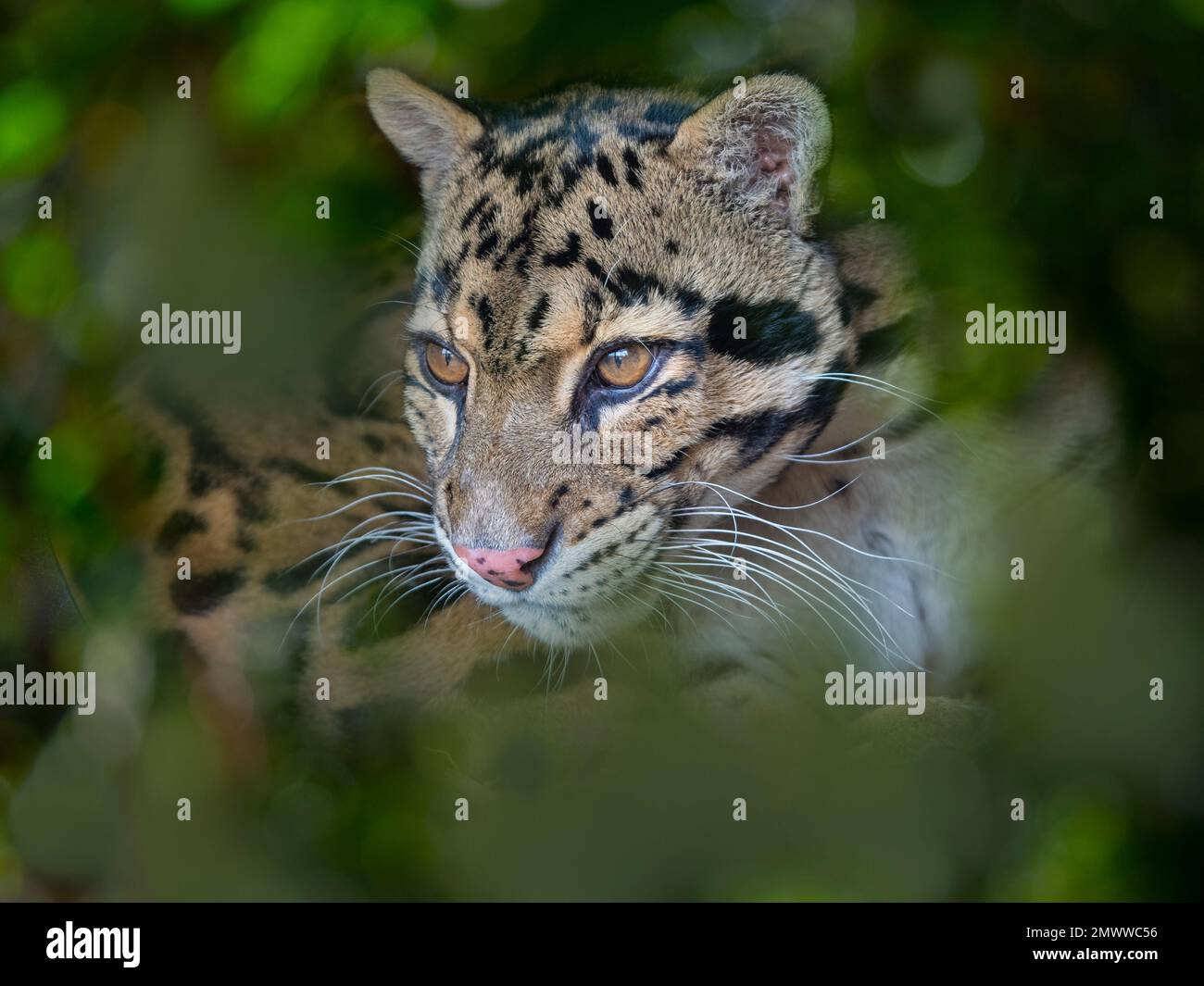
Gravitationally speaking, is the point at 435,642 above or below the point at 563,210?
below

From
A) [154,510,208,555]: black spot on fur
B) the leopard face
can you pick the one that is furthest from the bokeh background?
the leopard face

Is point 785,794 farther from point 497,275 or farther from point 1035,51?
point 1035,51

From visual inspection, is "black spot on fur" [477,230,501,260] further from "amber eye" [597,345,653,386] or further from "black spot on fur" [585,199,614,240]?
"amber eye" [597,345,653,386]

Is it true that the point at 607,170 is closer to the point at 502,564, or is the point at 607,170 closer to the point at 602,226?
the point at 602,226

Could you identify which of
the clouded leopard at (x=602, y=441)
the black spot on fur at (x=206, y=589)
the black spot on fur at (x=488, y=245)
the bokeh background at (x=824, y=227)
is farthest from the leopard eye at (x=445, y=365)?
the black spot on fur at (x=206, y=589)

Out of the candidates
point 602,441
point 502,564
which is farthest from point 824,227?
point 502,564
